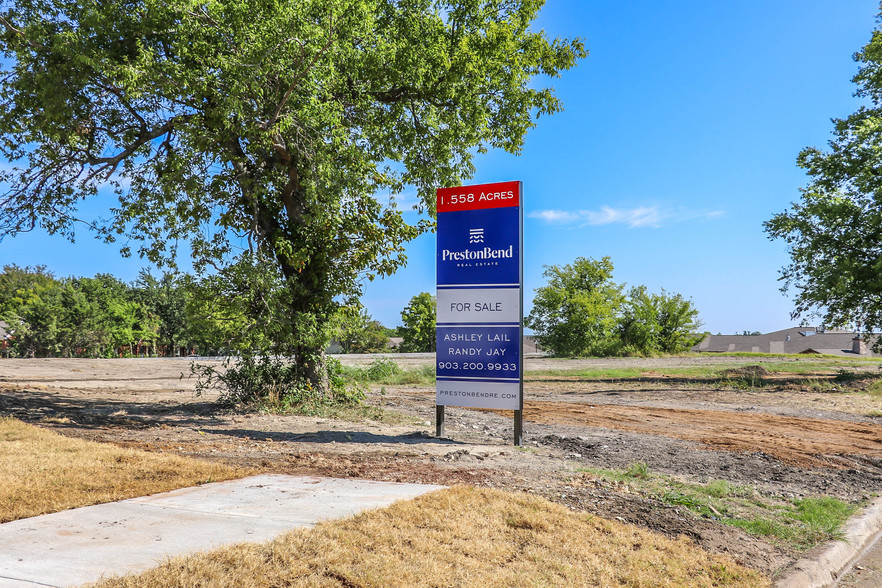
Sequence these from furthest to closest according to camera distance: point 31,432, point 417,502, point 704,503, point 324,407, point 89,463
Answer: point 324,407 < point 31,432 < point 89,463 < point 704,503 < point 417,502

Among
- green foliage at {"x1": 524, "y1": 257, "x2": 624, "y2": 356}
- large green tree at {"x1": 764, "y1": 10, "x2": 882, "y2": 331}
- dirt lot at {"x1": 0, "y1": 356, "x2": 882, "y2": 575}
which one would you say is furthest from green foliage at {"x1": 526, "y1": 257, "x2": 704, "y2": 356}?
dirt lot at {"x1": 0, "y1": 356, "x2": 882, "y2": 575}

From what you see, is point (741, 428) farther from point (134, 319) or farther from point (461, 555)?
point (134, 319)

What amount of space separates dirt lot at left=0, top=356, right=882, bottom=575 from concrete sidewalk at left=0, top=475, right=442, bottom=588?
3.30ft

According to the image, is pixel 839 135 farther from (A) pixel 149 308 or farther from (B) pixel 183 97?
(A) pixel 149 308

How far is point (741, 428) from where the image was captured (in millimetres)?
12500

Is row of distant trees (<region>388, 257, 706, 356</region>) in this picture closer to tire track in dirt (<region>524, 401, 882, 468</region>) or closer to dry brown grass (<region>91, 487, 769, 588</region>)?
tire track in dirt (<region>524, 401, 882, 468</region>)

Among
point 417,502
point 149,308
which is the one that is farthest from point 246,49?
point 149,308

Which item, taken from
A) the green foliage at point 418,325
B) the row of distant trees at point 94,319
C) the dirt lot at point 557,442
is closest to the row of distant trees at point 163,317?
the row of distant trees at point 94,319

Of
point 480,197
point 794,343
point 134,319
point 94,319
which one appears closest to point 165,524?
point 480,197

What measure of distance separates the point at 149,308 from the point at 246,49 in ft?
170

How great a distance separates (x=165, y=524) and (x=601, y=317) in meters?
57.9

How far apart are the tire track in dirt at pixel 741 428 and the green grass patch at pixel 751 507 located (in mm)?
2362

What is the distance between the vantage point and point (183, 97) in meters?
11.3

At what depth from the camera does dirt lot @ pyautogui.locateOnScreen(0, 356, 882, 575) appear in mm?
6492
